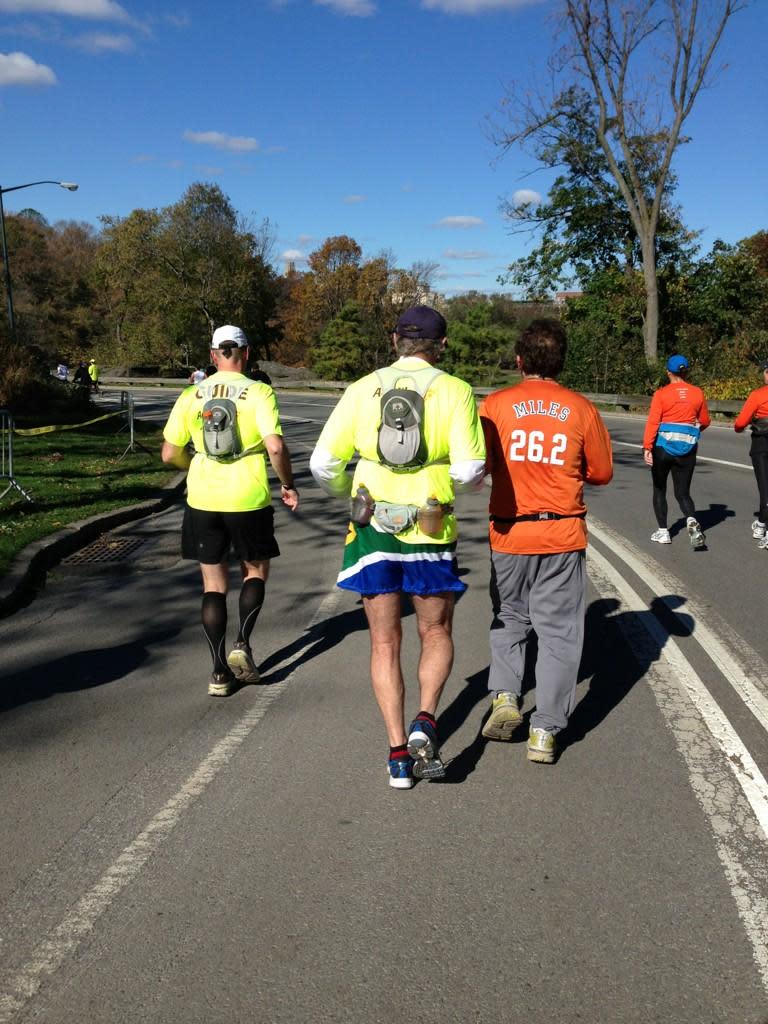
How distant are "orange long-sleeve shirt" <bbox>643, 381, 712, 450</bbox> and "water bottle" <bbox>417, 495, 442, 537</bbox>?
5.80 meters

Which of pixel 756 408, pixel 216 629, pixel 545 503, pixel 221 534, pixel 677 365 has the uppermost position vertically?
pixel 677 365

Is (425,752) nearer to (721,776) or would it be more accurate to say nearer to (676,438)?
(721,776)

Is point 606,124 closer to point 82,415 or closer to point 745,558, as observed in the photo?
point 82,415

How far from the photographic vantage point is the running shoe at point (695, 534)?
9.19m

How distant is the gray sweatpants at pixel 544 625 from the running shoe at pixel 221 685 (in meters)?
1.51

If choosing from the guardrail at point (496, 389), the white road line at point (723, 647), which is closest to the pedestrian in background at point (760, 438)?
the white road line at point (723, 647)

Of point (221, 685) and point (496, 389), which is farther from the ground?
point (496, 389)

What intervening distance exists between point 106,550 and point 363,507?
20.5 feet

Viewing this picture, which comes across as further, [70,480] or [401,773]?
[70,480]

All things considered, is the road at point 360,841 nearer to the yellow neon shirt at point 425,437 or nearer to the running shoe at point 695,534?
the yellow neon shirt at point 425,437

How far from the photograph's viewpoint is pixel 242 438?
5207 mm

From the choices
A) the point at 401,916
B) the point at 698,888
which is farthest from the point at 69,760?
the point at 698,888

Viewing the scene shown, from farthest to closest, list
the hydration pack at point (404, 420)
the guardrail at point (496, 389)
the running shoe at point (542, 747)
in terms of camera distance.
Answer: the guardrail at point (496, 389), the running shoe at point (542, 747), the hydration pack at point (404, 420)

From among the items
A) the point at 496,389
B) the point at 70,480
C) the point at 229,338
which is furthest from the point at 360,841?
the point at 496,389
